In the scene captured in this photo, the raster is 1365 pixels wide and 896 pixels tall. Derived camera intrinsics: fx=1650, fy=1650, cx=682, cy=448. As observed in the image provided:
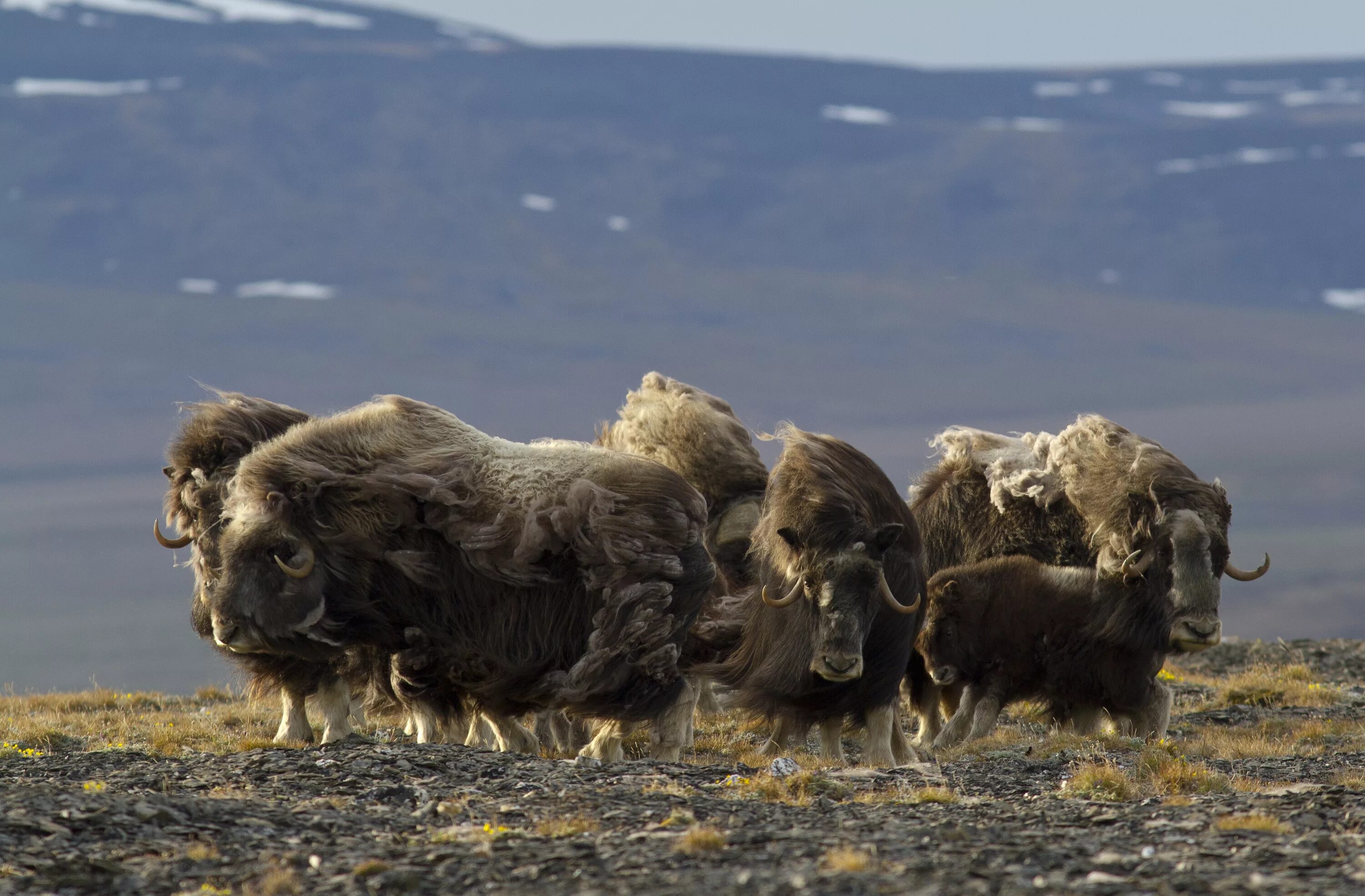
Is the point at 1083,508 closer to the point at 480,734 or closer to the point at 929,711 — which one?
the point at 929,711

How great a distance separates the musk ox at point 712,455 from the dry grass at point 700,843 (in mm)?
4195

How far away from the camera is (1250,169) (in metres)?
190

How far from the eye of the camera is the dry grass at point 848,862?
4.66 metres

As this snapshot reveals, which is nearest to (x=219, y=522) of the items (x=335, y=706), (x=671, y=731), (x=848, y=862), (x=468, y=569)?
(x=335, y=706)

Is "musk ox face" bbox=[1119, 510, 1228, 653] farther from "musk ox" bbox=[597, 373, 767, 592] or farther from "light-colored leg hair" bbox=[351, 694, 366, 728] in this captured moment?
"light-colored leg hair" bbox=[351, 694, 366, 728]

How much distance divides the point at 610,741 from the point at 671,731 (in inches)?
11.7

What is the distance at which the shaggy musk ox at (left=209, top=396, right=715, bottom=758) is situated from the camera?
7434 millimetres

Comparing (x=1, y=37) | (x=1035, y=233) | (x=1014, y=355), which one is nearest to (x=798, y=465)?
(x=1014, y=355)

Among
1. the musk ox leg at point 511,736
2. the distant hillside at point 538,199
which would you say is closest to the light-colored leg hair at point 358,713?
the musk ox leg at point 511,736

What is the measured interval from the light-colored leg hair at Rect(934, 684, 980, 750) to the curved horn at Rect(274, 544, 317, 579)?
3708 millimetres

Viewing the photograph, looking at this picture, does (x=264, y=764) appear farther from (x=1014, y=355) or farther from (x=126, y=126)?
(x=126, y=126)

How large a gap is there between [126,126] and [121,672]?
4798 inches

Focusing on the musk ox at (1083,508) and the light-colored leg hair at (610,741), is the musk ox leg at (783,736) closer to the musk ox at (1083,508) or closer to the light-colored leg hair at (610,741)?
the light-colored leg hair at (610,741)

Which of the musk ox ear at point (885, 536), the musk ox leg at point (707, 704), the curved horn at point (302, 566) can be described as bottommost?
the musk ox leg at point (707, 704)
